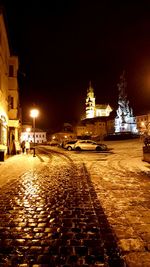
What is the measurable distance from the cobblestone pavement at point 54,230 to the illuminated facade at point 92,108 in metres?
126

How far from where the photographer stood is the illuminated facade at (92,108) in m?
134

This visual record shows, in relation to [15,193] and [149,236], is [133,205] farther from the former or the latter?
[15,193]

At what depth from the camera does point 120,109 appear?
10375 cm

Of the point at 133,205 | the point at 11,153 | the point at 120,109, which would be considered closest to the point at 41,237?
the point at 133,205

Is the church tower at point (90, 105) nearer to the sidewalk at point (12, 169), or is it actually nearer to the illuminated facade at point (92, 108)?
the illuminated facade at point (92, 108)

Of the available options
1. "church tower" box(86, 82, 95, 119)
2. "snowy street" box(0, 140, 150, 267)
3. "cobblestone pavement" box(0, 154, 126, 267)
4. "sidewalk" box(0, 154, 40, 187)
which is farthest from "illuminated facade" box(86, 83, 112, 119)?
"cobblestone pavement" box(0, 154, 126, 267)

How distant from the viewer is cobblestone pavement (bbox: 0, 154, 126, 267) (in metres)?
3.86

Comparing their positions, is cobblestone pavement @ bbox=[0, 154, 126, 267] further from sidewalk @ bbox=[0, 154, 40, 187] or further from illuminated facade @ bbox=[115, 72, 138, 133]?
illuminated facade @ bbox=[115, 72, 138, 133]

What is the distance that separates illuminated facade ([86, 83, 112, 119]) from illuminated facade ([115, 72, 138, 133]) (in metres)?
28.9

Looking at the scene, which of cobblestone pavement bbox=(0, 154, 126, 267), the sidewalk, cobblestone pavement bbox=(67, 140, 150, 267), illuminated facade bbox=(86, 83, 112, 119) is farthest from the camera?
illuminated facade bbox=(86, 83, 112, 119)

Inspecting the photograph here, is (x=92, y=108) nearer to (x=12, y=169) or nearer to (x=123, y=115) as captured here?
(x=123, y=115)

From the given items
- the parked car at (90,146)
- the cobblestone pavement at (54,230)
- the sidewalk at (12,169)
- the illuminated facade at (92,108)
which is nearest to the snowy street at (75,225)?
the cobblestone pavement at (54,230)

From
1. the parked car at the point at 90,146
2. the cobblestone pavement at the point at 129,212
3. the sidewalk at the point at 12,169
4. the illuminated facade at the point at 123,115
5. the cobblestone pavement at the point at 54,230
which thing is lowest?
the sidewalk at the point at 12,169

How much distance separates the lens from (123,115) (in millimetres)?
101125
